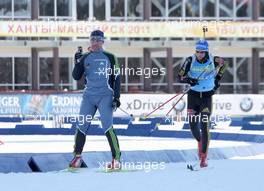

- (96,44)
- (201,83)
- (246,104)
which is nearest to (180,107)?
(246,104)

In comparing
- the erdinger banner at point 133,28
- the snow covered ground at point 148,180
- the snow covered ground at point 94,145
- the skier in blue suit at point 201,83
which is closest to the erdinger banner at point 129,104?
the erdinger banner at point 133,28

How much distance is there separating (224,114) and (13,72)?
1130 centimetres

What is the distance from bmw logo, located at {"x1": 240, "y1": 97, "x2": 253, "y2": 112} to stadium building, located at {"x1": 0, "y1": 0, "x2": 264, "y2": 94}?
5646 mm

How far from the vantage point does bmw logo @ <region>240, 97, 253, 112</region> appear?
28.9 m

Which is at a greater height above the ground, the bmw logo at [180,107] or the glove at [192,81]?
the glove at [192,81]

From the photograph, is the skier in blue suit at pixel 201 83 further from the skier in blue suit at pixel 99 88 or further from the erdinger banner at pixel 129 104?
the erdinger banner at pixel 129 104

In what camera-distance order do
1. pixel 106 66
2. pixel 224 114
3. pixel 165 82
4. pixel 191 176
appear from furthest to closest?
pixel 165 82 < pixel 224 114 < pixel 106 66 < pixel 191 176

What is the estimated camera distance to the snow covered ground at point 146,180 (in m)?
6.08

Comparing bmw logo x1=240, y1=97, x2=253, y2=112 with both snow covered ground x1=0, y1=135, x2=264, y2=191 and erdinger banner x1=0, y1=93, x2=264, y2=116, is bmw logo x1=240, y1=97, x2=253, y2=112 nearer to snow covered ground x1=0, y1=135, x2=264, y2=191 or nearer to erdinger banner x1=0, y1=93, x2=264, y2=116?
erdinger banner x1=0, y1=93, x2=264, y2=116

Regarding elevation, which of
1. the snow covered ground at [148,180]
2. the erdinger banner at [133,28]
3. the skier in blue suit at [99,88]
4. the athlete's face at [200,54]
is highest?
the erdinger banner at [133,28]

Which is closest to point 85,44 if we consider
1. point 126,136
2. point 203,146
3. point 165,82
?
point 165,82

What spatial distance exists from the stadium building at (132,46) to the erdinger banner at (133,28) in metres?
0.23

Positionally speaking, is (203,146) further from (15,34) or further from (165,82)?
(165,82)

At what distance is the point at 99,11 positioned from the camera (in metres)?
35.7
